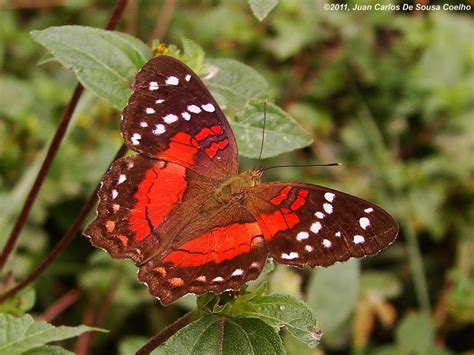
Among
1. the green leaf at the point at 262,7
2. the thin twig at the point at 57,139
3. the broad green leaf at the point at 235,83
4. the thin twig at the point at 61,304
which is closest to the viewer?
the green leaf at the point at 262,7

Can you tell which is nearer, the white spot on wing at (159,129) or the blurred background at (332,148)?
the white spot on wing at (159,129)

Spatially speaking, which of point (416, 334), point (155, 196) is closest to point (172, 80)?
point (155, 196)

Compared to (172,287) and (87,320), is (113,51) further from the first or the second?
(87,320)

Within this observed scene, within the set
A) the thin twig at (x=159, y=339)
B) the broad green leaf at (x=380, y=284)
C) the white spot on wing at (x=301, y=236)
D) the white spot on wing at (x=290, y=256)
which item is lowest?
the broad green leaf at (x=380, y=284)

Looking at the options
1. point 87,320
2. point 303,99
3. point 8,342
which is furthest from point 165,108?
point 303,99

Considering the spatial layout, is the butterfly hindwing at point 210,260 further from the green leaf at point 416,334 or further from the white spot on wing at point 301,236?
the green leaf at point 416,334

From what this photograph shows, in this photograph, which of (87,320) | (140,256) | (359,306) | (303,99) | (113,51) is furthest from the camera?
(303,99)

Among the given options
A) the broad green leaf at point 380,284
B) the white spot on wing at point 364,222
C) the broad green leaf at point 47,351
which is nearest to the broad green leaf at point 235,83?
the white spot on wing at point 364,222

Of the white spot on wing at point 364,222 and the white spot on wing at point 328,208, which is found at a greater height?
the white spot on wing at point 328,208
